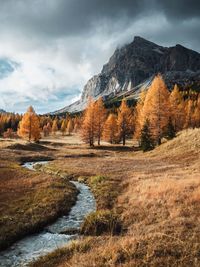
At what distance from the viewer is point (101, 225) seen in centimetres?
1540

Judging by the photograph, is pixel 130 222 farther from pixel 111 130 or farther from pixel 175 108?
pixel 111 130

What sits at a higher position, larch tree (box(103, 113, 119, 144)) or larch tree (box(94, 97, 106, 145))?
larch tree (box(94, 97, 106, 145))

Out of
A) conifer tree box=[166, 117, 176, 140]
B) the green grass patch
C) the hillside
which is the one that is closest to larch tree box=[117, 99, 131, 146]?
conifer tree box=[166, 117, 176, 140]

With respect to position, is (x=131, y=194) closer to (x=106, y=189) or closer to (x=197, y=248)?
(x=106, y=189)

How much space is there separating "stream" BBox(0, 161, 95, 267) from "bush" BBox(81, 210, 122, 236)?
2.40 feet

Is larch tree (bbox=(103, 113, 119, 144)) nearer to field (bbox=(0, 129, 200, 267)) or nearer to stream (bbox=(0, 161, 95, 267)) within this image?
field (bbox=(0, 129, 200, 267))

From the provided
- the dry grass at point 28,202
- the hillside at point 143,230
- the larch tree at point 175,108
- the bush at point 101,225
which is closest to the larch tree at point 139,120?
the larch tree at point 175,108

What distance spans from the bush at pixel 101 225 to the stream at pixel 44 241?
2.40ft

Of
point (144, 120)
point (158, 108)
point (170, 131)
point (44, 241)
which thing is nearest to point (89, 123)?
point (144, 120)

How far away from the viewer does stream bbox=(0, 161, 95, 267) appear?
40.9 ft

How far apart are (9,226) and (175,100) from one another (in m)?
66.2

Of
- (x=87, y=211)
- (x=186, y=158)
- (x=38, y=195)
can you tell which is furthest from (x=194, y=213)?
(x=186, y=158)

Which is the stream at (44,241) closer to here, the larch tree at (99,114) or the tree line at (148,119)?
the tree line at (148,119)

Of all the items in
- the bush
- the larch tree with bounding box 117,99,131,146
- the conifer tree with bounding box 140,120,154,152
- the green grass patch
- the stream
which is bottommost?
the stream
